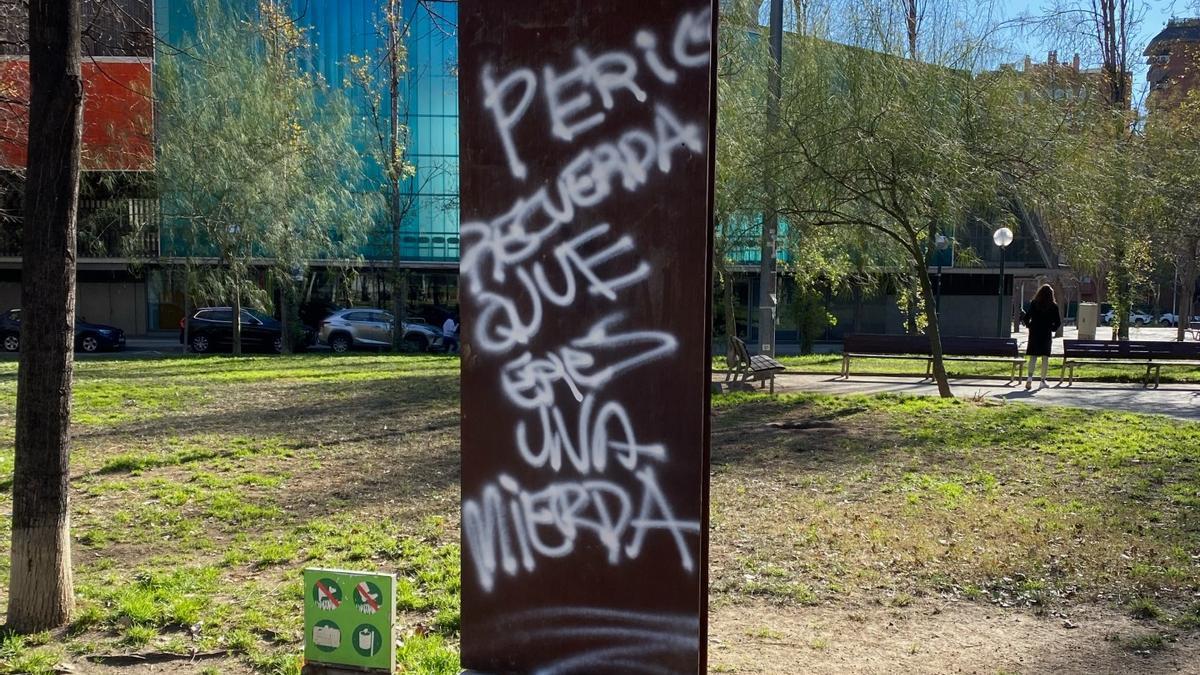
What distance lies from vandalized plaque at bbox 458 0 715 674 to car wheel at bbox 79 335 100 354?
27.6m

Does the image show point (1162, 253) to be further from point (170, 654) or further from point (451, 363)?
point (170, 654)

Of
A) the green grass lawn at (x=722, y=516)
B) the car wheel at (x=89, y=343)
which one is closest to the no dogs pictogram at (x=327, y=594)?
the green grass lawn at (x=722, y=516)

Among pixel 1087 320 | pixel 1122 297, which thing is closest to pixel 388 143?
pixel 1122 297

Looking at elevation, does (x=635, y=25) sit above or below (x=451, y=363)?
above

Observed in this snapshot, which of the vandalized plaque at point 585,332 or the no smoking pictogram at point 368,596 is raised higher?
the vandalized plaque at point 585,332

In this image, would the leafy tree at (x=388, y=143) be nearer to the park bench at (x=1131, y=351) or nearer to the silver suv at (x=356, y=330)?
the silver suv at (x=356, y=330)

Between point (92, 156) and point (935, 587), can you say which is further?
point (92, 156)

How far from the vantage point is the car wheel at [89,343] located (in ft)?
86.2

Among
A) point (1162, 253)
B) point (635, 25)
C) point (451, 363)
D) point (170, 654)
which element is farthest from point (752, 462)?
point (1162, 253)

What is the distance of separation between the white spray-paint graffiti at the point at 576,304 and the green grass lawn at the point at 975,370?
14734 mm

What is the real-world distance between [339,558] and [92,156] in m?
18.4

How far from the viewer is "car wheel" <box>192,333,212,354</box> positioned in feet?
88.0

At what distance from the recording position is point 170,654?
3.95m

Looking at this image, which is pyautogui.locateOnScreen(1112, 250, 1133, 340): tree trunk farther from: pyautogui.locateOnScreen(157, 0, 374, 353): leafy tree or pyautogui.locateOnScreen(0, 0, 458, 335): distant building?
pyautogui.locateOnScreen(157, 0, 374, 353): leafy tree
